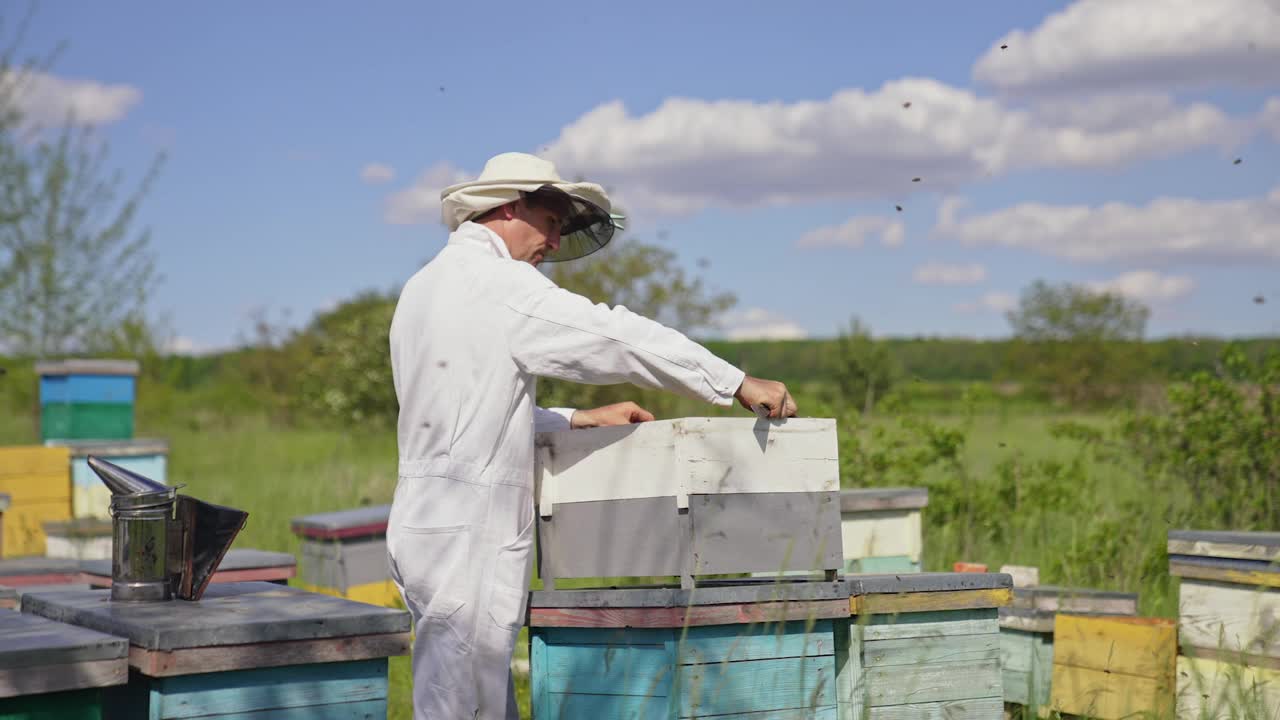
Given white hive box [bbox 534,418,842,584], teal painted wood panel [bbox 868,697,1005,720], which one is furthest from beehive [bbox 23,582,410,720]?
teal painted wood panel [bbox 868,697,1005,720]

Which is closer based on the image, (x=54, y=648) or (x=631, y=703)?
(x=54, y=648)

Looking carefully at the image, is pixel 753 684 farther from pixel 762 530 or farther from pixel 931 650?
pixel 931 650

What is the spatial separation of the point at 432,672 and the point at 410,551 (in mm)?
320

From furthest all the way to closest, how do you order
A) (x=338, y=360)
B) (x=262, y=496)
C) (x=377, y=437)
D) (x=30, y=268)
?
(x=338, y=360) → (x=377, y=437) → (x=30, y=268) → (x=262, y=496)

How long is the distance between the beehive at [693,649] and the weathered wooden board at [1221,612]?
1.72 m

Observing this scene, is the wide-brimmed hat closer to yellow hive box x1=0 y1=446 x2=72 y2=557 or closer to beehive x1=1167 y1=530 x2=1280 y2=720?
beehive x1=1167 y1=530 x2=1280 y2=720

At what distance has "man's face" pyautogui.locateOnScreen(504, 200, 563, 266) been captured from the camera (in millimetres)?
3287

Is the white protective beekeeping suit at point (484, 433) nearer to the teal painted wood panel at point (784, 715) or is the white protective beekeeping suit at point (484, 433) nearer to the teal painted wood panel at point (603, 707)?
the teal painted wood panel at point (603, 707)

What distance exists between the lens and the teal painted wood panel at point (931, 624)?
135 inches

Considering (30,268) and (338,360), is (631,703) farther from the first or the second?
(338,360)

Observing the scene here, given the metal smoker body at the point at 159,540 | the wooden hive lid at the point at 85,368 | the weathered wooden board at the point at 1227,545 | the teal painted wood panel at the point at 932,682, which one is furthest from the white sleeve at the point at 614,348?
the wooden hive lid at the point at 85,368

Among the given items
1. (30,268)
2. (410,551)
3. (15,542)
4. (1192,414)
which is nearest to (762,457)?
(410,551)

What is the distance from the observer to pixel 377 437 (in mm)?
22219

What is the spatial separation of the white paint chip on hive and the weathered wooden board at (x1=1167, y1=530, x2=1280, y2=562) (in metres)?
1.82
